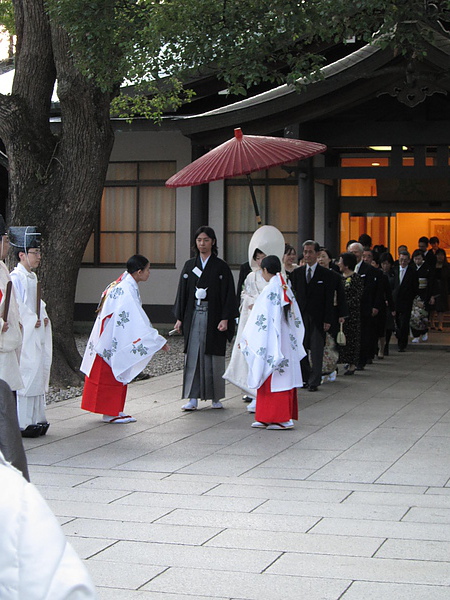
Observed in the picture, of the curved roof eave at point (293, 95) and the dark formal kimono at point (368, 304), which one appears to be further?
the curved roof eave at point (293, 95)

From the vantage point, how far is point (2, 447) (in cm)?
279

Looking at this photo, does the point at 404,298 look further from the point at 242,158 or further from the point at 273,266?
the point at 273,266

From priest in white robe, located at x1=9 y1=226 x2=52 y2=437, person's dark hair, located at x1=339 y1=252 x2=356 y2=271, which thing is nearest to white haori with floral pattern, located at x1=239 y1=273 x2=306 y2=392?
priest in white robe, located at x1=9 y1=226 x2=52 y2=437

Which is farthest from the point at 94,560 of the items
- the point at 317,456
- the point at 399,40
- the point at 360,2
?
the point at 399,40

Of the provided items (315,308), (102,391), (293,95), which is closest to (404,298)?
(293,95)

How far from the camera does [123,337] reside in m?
8.41

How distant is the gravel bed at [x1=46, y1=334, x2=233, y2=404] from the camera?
33.2ft

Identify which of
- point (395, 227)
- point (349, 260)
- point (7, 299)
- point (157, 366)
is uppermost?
point (395, 227)

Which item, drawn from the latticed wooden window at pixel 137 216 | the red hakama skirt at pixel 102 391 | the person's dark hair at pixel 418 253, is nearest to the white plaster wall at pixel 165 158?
the latticed wooden window at pixel 137 216

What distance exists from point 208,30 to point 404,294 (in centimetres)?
703

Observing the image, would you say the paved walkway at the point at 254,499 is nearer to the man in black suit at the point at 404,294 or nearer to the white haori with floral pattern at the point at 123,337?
the white haori with floral pattern at the point at 123,337

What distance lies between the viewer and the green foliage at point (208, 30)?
9.22 meters

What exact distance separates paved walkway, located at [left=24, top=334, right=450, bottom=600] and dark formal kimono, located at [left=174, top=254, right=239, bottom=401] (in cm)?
30

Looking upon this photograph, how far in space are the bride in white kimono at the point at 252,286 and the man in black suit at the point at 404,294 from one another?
19.0 feet
